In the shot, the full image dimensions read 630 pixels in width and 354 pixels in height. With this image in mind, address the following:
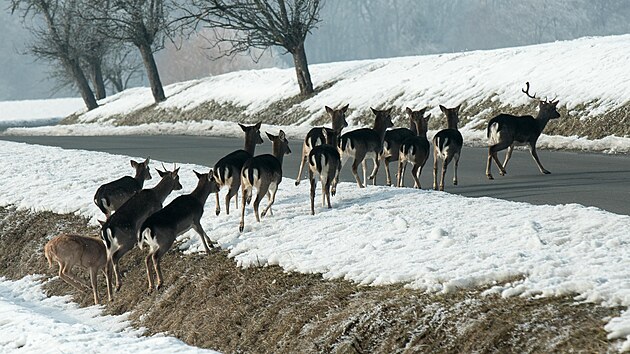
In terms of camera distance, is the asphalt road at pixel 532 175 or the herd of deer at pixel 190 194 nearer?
the herd of deer at pixel 190 194

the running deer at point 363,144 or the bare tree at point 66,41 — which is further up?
the bare tree at point 66,41

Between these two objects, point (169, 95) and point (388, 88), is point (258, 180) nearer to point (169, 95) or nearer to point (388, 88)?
point (388, 88)

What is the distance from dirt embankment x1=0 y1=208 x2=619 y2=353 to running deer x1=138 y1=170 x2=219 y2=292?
Answer: 13.0 inches

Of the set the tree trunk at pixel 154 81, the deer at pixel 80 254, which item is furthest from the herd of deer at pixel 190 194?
the tree trunk at pixel 154 81

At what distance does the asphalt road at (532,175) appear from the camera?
49.4 ft

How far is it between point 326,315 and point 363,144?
20.7 feet

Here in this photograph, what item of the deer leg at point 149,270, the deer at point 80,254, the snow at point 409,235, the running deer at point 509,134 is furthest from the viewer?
the running deer at point 509,134

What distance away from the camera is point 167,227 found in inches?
461

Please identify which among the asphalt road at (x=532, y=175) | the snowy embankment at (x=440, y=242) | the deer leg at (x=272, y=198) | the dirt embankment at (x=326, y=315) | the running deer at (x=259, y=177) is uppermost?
the running deer at (x=259, y=177)

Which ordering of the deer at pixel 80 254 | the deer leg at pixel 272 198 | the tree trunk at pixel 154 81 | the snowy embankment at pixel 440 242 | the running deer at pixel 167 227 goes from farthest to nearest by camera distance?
the tree trunk at pixel 154 81 < the deer leg at pixel 272 198 < the deer at pixel 80 254 < the running deer at pixel 167 227 < the snowy embankment at pixel 440 242

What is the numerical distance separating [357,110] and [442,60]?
5.38m

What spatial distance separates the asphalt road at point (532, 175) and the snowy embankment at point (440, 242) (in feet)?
6.33

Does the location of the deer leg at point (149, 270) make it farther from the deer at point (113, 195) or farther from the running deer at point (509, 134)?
the running deer at point (509, 134)

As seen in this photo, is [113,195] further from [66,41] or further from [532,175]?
[66,41]
